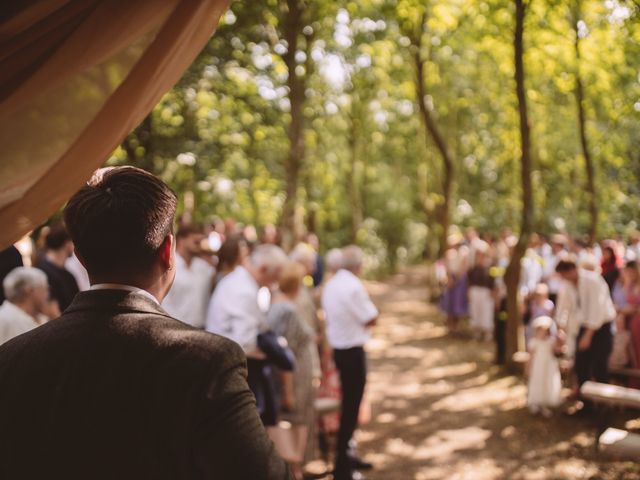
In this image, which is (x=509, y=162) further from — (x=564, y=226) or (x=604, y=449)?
(x=604, y=449)

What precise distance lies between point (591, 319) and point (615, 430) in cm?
197

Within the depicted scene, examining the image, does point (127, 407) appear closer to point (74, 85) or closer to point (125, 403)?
point (125, 403)

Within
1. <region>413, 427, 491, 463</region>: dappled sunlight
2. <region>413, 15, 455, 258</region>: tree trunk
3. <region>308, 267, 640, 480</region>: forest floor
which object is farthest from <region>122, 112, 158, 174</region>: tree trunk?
<region>413, 15, 455, 258</region>: tree trunk

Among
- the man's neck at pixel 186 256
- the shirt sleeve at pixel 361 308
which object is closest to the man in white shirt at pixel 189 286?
the man's neck at pixel 186 256

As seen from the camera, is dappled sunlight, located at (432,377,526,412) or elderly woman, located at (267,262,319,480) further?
dappled sunlight, located at (432,377,526,412)

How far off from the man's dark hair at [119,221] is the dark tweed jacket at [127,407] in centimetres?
18

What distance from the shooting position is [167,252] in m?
1.69

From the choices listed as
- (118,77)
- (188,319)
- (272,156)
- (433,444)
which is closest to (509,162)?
(272,156)

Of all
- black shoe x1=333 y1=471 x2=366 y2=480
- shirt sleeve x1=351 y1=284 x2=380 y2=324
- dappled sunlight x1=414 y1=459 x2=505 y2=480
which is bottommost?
dappled sunlight x1=414 y1=459 x2=505 y2=480

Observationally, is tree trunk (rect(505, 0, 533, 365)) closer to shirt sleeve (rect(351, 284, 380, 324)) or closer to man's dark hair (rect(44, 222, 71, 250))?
shirt sleeve (rect(351, 284, 380, 324))

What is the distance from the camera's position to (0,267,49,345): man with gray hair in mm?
4574

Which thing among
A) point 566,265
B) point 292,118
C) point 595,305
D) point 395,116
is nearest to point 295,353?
point 566,265

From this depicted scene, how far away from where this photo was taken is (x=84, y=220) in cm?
159

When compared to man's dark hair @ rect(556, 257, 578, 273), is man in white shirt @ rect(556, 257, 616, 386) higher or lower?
lower
